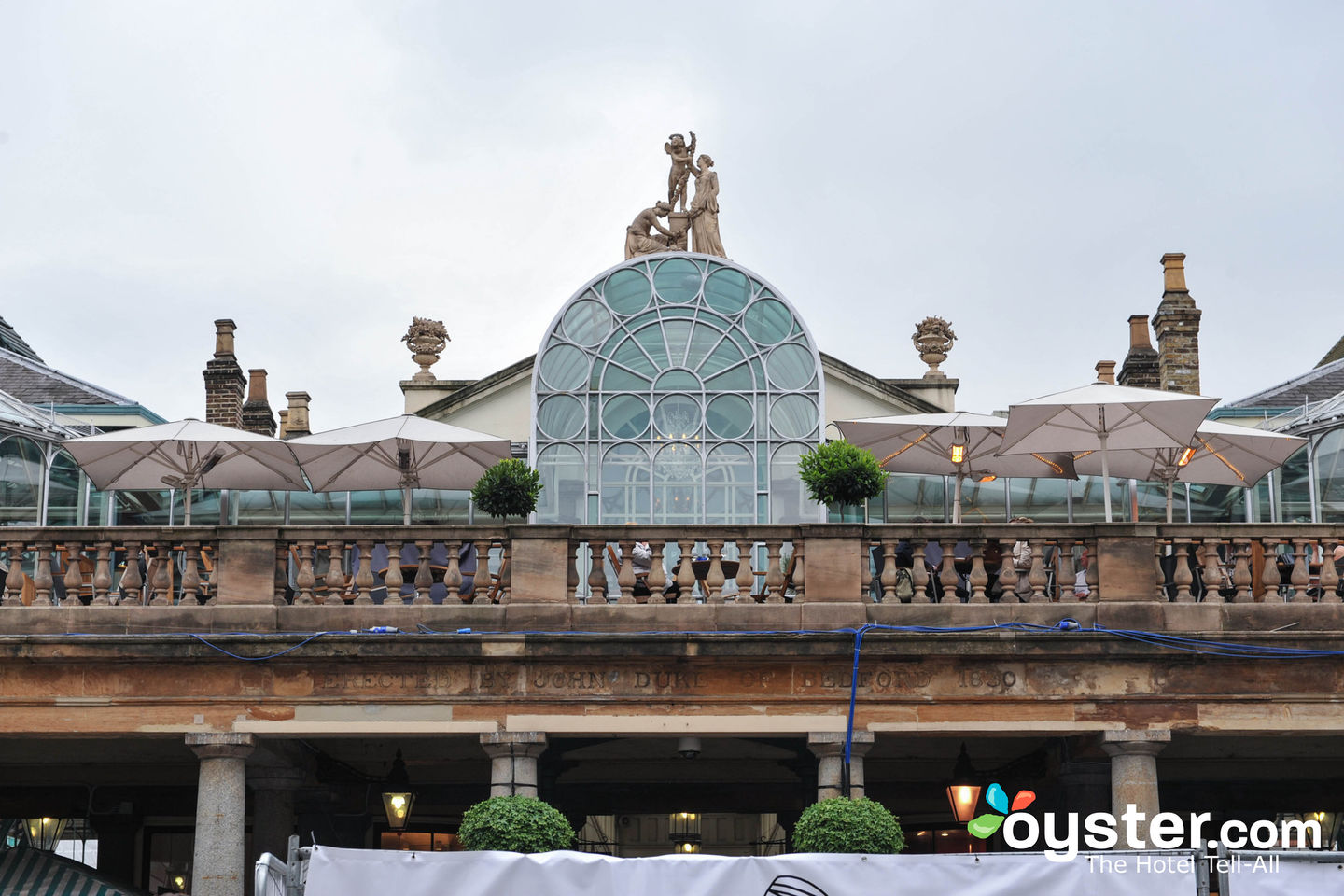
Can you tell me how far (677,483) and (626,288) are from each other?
268 cm

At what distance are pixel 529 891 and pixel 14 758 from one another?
794 centimetres

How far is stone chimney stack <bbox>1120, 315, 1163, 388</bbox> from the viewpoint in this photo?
28.2m

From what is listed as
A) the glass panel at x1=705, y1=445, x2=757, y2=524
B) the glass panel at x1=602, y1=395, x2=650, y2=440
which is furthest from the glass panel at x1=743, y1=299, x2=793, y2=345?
the glass panel at x1=602, y1=395, x2=650, y2=440

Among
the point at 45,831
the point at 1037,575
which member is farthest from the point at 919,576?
the point at 45,831

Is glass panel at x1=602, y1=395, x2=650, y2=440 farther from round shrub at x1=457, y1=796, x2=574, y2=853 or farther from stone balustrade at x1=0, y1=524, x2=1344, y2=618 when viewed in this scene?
round shrub at x1=457, y1=796, x2=574, y2=853

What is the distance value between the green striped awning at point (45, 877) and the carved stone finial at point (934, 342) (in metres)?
16.4

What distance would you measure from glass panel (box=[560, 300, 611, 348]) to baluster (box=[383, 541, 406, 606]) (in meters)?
8.40

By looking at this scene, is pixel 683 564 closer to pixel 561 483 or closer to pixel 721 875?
pixel 721 875

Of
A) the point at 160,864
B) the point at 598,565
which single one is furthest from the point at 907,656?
the point at 160,864

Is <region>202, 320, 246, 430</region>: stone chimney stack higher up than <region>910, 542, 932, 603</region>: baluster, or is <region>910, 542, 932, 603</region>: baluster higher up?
<region>202, 320, 246, 430</region>: stone chimney stack

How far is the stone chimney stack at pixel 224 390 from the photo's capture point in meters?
30.2

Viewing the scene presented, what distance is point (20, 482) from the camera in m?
20.7

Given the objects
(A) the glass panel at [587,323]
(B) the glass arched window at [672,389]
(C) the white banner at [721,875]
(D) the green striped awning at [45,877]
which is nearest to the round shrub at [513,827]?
(C) the white banner at [721,875]

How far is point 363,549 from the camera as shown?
14016 millimetres
